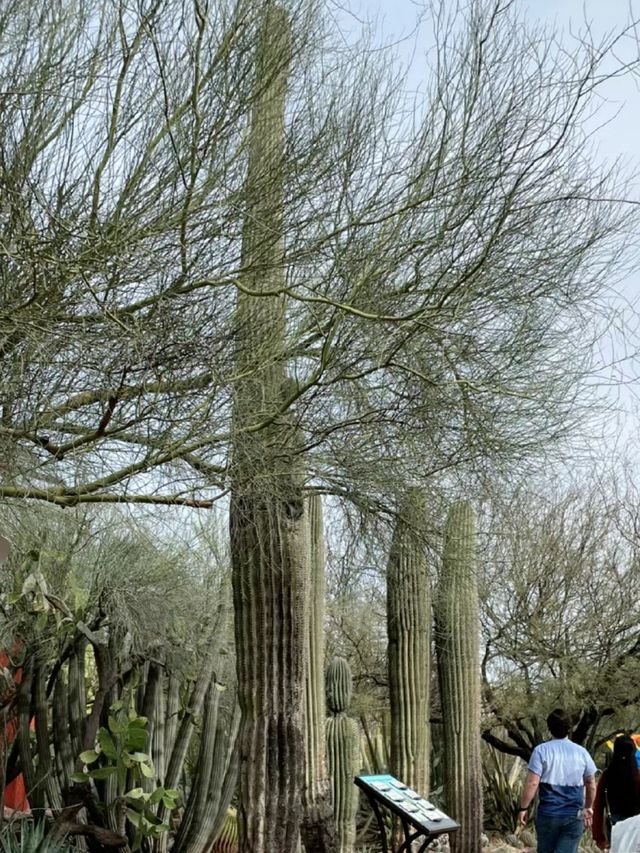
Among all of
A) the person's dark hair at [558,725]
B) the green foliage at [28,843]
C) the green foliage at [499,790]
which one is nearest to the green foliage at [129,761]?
the green foliage at [28,843]

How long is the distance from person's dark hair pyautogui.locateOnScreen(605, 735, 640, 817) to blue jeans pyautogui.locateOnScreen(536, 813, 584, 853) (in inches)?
19.8

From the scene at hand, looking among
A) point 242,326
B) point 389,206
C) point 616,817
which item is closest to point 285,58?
point 389,206

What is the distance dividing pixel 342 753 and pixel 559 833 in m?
2.92

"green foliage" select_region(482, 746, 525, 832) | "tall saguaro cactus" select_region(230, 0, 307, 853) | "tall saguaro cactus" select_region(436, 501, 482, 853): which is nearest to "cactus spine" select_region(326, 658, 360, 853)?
"tall saguaro cactus" select_region(436, 501, 482, 853)

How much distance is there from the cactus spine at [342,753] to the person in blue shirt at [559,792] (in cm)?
230

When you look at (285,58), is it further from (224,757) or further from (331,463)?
(224,757)

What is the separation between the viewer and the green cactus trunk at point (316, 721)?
8914 mm

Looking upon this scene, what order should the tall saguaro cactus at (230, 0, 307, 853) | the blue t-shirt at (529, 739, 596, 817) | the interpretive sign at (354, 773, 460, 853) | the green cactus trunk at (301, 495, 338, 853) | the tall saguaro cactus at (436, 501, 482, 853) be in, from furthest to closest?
the tall saguaro cactus at (436, 501, 482, 853), the green cactus trunk at (301, 495, 338, 853), the blue t-shirt at (529, 739, 596, 817), the tall saguaro cactus at (230, 0, 307, 853), the interpretive sign at (354, 773, 460, 853)

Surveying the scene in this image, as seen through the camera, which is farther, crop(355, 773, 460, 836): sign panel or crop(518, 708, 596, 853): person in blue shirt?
crop(518, 708, 596, 853): person in blue shirt

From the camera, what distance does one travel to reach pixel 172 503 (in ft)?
18.2

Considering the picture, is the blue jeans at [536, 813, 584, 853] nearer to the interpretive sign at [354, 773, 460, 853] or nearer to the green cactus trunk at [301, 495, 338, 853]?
the interpretive sign at [354, 773, 460, 853]

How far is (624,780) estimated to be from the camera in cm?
861

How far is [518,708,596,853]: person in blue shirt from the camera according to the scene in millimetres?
8188

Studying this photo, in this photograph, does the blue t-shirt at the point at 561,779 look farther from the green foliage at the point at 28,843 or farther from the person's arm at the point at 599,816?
the green foliage at the point at 28,843
